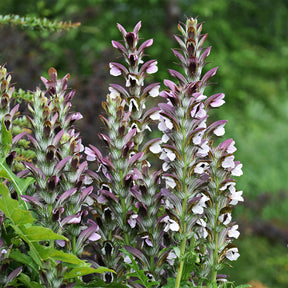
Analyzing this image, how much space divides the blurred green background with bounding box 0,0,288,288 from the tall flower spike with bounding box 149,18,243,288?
3767 mm

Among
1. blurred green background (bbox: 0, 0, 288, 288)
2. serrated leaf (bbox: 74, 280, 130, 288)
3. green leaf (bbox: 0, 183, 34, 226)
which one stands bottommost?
serrated leaf (bbox: 74, 280, 130, 288)

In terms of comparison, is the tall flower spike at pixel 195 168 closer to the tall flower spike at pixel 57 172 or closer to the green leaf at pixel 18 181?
the tall flower spike at pixel 57 172

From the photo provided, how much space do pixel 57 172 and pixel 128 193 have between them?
0.18 m

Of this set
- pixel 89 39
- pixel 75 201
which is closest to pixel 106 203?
pixel 75 201

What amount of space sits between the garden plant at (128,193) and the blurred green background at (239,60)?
3.74 m

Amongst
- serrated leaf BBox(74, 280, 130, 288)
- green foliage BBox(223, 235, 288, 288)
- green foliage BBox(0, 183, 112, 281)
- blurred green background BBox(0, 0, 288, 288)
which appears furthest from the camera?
green foliage BBox(223, 235, 288, 288)

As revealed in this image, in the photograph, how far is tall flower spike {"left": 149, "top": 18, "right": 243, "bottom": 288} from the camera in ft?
3.33

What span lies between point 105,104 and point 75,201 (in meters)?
0.23

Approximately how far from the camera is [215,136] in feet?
3.80

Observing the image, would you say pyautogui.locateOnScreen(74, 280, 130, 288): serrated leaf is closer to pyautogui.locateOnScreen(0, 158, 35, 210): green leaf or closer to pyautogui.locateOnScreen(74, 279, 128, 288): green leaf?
pyautogui.locateOnScreen(74, 279, 128, 288): green leaf

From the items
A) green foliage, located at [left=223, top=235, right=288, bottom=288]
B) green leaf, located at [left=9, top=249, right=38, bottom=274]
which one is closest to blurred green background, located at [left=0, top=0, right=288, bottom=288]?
A: green foliage, located at [left=223, top=235, right=288, bottom=288]

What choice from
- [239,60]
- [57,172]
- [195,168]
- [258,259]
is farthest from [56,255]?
[239,60]

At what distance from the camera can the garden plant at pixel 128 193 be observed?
973 millimetres

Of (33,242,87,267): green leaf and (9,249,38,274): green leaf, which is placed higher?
(33,242,87,267): green leaf
